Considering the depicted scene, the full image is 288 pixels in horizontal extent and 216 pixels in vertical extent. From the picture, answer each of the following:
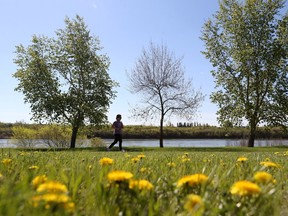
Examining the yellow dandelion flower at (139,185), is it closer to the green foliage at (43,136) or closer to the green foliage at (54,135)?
the green foliage at (43,136)

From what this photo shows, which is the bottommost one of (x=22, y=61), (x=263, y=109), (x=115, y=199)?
(x=115, y=199)

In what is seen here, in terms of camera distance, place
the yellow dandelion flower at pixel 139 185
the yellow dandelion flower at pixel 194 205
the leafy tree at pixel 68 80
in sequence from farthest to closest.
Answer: the leafy tree at pixel 68 80, the yellow dandelion flower at pixel 139 185, the yellow dandelion flower at pixel 194 205

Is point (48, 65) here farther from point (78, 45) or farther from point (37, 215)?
point (37, 215)

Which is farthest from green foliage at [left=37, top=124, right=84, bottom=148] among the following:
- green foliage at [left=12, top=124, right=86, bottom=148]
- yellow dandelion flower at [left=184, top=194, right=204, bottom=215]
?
yellow dandelion flower at [left=184, top=194, right=204, bottom=215]

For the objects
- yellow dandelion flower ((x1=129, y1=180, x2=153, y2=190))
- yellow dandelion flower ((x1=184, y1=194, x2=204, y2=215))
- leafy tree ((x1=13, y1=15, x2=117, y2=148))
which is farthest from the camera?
leafy tree ((x1=13, y1=15, x2=117, y2=148))

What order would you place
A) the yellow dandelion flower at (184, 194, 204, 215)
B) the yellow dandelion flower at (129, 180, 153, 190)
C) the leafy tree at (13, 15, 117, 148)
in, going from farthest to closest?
the leafy tree at (13, 15, 117, 148) < the yellow dandelion flower at (129, 180, 153, 190) < the yellow dandelion flower at (184, 194, 204, 215)

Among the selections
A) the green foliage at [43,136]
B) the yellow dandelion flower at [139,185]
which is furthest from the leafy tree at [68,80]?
the yellow dandelion flower at [139,185]

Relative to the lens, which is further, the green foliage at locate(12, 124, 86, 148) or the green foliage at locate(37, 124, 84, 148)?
the green foliage at locate(37, 124, 84, 148)

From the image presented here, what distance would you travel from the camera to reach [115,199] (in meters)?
1.41

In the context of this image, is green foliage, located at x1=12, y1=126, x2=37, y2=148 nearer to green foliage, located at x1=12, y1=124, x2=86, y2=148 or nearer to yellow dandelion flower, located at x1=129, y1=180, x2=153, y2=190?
green foliage, located at x1=12, y1=124, x2=86, y2=148

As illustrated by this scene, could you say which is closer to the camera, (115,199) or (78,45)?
(115,199)

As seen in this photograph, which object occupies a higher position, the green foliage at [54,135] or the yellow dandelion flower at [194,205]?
the green foliage at [54,135]

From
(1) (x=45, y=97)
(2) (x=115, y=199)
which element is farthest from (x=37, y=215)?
(1) (x=45, y=97)

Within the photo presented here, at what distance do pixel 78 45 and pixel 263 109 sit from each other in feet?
58.7
